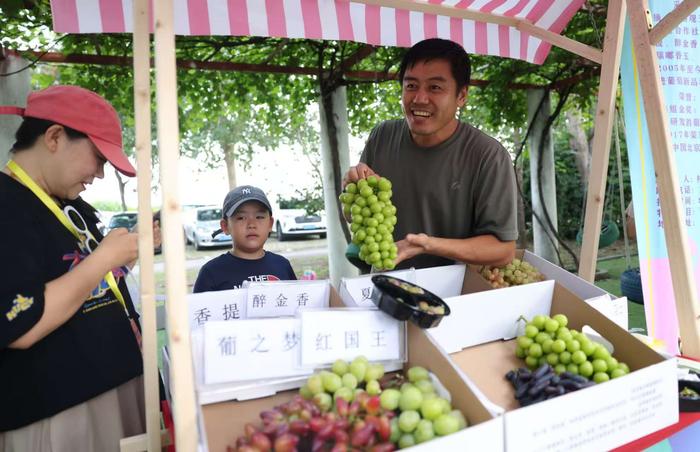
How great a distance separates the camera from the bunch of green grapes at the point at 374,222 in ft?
6.27

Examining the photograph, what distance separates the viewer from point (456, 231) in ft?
8.28

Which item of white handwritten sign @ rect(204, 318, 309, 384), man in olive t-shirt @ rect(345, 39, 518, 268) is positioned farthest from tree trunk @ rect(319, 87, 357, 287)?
white handwritten sign @ rect(204, 318, 309, 384)

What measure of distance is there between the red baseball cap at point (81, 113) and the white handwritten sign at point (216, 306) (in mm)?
547

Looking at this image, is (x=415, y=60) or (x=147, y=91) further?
(x=415, y=60)

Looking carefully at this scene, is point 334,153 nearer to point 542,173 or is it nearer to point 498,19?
point 498,19

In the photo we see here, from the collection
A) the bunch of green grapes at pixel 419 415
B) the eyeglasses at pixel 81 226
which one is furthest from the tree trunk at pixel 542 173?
the eyeglasses at pixel 81 226

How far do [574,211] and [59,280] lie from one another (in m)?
13.5

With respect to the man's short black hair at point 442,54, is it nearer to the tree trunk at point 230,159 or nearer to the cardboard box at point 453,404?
the cardboard box at point 453,404

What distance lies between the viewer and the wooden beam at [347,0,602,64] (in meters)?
2.49

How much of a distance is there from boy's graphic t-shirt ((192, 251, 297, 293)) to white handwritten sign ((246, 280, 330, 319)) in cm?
109

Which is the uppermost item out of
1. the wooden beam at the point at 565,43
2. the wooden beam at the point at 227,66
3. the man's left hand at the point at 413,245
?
the wooden beam at the point at 227,66

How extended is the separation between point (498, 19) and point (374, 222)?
175cm

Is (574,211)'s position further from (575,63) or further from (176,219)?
(176,219)

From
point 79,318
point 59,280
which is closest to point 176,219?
point 59,280
